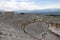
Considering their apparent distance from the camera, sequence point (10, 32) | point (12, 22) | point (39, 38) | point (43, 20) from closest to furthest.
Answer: point (10, 32)
point (39, 38)
point (12, 22)
point (43, 20)

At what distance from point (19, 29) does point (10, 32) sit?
1.75 feet

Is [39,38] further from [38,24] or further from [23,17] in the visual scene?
[23,17]

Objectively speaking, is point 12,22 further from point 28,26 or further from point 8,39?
point 8,39

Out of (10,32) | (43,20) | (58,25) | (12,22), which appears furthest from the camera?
(58,25)

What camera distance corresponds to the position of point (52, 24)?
552cm

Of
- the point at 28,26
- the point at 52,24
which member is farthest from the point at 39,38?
the point at 52,24

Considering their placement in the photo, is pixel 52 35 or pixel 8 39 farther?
pixel 52 35

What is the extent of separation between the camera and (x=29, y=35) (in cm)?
425

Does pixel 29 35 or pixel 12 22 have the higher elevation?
pixel 12 22

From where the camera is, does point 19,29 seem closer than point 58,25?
Yes

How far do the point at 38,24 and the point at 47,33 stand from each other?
376 millimetres

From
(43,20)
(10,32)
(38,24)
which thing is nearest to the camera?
(10,32)

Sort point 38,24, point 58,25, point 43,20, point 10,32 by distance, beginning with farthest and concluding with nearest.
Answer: point 58,25 < point 43,20 < point 38,24 < point 10,32

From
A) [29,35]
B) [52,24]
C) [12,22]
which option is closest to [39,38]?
[29,35]
